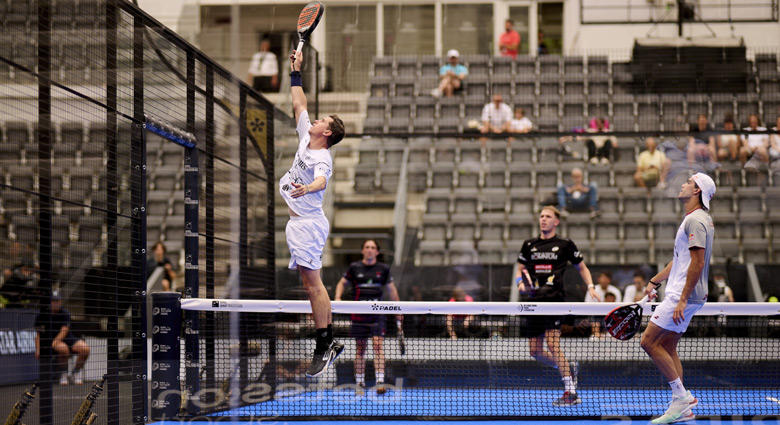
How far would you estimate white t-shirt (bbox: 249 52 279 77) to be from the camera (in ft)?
54.9

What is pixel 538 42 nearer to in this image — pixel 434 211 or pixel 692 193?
pixel 434 211

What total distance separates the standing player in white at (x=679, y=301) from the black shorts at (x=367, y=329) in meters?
3.69

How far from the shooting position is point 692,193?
816 cm

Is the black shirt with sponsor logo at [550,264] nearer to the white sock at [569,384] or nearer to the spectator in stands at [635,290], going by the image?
the white sock at [569,384]

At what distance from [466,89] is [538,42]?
387 cm

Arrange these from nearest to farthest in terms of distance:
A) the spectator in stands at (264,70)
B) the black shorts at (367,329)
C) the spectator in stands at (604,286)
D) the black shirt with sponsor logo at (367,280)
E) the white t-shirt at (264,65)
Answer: the black shorts at (367,329) → the black shirt with sponsor logo at (367,280) → the spectator in stands at (604,286) → the spectator in stands at (264,70) → the white t-shirt at (264,65)

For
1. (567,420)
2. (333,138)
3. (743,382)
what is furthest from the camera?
(743,382)

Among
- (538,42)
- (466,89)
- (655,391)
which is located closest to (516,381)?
(655,391)

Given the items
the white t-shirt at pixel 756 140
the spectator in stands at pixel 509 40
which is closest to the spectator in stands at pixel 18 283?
the white t-shirt at pixel 756 140

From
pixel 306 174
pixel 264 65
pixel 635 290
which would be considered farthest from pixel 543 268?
pixel 264 65

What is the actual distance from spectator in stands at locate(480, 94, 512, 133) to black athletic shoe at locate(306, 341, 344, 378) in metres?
8.88

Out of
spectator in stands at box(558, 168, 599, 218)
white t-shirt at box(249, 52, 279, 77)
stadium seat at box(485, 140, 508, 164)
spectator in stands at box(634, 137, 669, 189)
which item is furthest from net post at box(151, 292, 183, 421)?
white t-shirt at box(249, 52, 279, 77)

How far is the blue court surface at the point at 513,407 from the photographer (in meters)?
9.14

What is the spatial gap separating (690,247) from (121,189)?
5.65 metres
